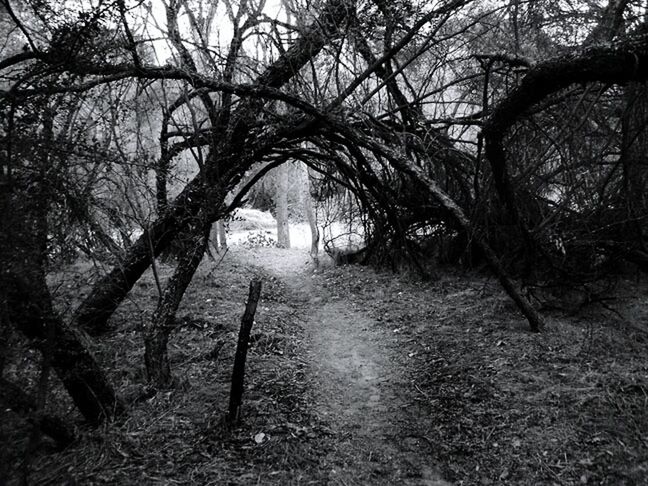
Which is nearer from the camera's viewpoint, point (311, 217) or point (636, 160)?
point (636, 160)

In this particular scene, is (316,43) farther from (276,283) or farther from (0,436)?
(276,283)

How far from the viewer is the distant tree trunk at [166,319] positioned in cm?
556

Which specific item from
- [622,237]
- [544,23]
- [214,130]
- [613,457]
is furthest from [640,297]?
[214,130]

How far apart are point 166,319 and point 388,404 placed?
3.02 m

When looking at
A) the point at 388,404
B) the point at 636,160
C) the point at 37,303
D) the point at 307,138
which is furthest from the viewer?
the point at 307,138

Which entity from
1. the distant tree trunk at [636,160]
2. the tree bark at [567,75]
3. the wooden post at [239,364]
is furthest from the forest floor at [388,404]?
the tree bark at [567,75]

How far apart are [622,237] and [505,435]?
3.88 m

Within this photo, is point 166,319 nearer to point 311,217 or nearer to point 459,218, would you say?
point 459,218

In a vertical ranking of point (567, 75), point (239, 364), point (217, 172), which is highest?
point (567, 75)

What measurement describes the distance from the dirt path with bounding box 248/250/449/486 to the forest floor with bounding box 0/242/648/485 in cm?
2

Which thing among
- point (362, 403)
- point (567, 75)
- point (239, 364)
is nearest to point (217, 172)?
point (239, 364)

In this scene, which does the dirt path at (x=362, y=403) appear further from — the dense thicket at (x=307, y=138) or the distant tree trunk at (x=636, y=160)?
the distant tree trunk at (x=636, y=160)

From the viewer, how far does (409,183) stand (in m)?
8.47

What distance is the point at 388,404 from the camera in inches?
207
